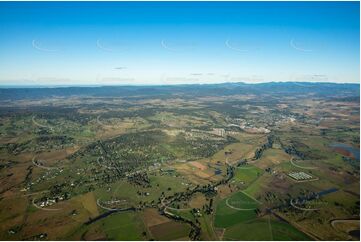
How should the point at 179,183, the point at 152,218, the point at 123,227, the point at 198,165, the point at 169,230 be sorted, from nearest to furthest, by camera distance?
the point at 169,230
the point at 123,227
the point at 152,218
the point at 179,183
the point at 198,165

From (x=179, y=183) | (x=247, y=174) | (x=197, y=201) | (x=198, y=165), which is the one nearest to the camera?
(x=197, y=201)

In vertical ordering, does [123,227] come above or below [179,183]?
below

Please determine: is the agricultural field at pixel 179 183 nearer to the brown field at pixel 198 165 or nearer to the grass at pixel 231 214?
the grass at pixel 231 214

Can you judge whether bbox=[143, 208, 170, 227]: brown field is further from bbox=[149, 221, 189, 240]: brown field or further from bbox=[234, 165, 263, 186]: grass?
bbox=[234, 165, 263, 186]: grass

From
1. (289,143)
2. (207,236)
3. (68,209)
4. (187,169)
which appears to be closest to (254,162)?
(187,169)

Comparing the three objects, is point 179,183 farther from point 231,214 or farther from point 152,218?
point 231,214

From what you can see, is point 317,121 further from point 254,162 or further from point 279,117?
point 254,162

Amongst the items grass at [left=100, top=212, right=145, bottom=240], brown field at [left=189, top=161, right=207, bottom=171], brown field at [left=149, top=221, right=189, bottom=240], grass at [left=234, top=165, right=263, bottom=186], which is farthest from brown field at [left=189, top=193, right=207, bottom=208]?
brown field at [left=189, top=161, right=207, bottom=171]

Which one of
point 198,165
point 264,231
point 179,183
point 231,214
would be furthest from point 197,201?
point 198,165

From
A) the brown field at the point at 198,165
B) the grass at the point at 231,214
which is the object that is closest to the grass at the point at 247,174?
the brown field at the point at 198,165
